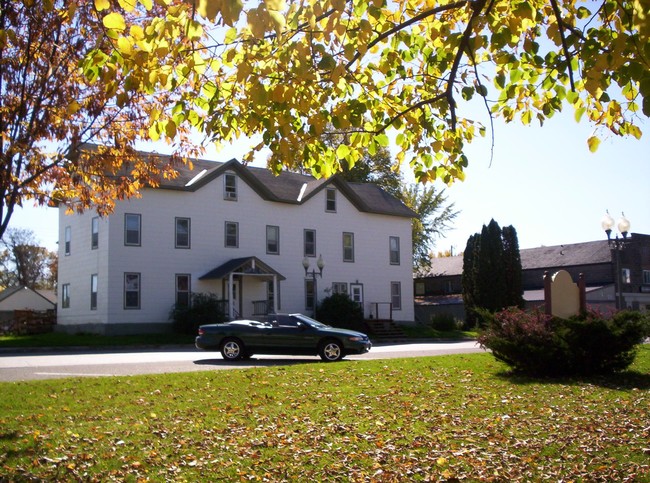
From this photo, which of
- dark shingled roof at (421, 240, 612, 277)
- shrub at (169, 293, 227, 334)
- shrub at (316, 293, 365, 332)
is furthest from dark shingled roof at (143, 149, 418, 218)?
dark shingled roof at (421, 240, 612, 277)

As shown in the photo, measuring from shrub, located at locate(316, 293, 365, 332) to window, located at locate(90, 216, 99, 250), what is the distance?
1259 cm

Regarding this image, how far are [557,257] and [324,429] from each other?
59377 millimetres

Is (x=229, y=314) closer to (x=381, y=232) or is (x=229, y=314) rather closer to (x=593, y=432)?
(x=381, y=232)

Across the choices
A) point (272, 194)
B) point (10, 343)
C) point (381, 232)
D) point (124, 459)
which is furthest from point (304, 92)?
point (381, 232)

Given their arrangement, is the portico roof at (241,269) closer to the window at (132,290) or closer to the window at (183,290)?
the window at (183,290)

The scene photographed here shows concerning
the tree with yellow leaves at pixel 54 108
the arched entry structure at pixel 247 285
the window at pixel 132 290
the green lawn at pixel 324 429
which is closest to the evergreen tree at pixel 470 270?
the arched entry structure at pixel 247 285

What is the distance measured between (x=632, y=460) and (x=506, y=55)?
4.55m

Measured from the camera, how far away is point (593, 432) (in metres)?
9.02

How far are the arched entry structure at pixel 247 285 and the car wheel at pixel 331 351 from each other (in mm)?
17127

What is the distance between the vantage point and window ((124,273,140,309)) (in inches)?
1420

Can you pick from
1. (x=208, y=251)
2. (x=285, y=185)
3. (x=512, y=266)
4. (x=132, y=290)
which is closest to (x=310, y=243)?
(x=285, y=185)

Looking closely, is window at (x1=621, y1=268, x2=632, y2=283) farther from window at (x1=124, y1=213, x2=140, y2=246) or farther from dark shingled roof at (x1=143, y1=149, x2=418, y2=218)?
window at (x1=124, y1=213, x2=140, y2=246)

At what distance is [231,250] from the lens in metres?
40.0

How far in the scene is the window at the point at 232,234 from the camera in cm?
4016
